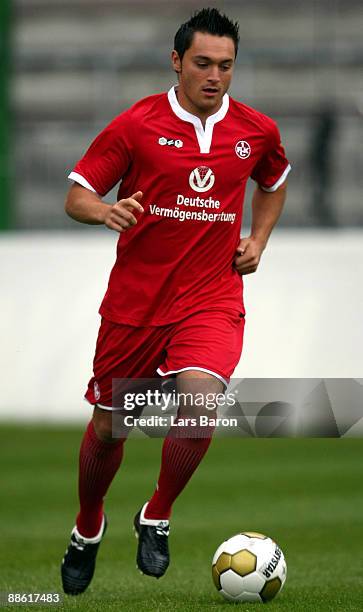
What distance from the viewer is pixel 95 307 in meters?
14.9

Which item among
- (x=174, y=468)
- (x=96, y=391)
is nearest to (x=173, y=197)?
(x=96, y=391)

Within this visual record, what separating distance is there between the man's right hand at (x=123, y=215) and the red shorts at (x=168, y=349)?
632 mm

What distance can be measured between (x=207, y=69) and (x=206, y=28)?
7.3 inches

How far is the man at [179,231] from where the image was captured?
663 centimetres

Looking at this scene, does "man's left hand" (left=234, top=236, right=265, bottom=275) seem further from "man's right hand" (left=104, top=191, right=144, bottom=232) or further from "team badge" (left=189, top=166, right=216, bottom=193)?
"man's right hand" (left=104, top=191, right=144, bottom=232)

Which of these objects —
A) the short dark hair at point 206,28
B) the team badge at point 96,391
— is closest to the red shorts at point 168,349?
the team badge at point 96,391

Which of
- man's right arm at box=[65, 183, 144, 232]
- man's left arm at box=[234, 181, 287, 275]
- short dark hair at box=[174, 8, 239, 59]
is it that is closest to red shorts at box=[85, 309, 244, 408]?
man's left arm at box=[234, 181, 287, 275]

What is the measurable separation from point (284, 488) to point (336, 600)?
18.9ft

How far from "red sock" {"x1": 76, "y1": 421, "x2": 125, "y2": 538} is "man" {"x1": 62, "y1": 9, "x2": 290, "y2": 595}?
0.25 m

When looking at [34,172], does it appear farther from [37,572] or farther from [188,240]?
[188,240]

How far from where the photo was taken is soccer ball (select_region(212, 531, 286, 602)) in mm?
6613

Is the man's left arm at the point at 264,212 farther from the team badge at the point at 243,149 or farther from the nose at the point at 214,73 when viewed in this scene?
the nose at the point at 214,73

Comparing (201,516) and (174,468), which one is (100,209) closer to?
(174,468)

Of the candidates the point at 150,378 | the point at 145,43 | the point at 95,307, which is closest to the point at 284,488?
the point at 95,307
